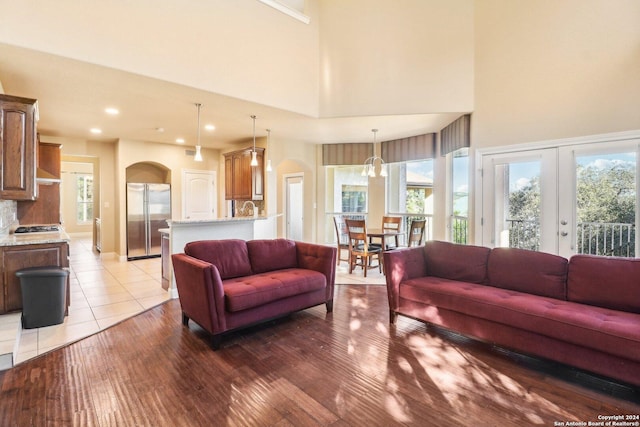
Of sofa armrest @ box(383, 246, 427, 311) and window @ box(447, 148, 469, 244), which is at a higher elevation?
window @ box(447, 148, 469, 244)

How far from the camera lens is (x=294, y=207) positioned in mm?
7805

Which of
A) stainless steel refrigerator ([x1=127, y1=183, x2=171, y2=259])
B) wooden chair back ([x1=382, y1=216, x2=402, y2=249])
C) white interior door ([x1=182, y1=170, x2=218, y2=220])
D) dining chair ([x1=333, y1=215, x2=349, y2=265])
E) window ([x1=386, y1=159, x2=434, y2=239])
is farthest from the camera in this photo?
white interior door ([x1=182, y1=170, x2=218, y2=220])

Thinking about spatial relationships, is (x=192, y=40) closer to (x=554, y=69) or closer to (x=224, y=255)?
(x=224, y=255)

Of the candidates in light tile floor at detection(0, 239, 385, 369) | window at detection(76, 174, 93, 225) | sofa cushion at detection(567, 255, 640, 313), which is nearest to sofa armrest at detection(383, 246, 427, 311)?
sofa cushion at detection(567, 255, 640, 313)

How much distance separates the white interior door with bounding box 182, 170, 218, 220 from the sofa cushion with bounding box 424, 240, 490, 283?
5.58 metres

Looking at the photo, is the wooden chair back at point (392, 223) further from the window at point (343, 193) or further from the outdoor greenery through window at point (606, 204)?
the outdoor greenery through window at point (606, 204)

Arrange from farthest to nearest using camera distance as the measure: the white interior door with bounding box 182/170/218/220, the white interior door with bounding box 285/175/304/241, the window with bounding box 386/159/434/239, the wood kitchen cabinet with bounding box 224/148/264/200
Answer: the white interior door with bounding box 285/175/304/241
the white interior door with bounding box 182/170/218/220
the wood kitchen cabinet with bounding box 224/148/264/200
the window with bounding box 386/159/434/239

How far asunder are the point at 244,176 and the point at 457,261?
4.61 metres

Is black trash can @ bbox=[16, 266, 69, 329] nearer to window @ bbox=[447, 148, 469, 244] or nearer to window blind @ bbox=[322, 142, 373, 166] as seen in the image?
window blind @ bbox=[322, 142, 373, 166]

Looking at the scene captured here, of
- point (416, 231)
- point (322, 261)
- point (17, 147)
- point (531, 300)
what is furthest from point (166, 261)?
point (531, 300)

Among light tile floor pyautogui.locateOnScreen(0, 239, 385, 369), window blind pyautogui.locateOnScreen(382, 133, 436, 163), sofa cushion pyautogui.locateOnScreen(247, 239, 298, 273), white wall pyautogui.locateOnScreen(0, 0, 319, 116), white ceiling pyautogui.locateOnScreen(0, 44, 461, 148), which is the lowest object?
light tile floor pyautogui.locateOnScreen(0, 239, 385, 369)

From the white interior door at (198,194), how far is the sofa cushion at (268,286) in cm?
459

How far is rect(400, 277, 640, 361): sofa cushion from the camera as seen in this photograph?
207cm

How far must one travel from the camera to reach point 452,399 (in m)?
2.08
